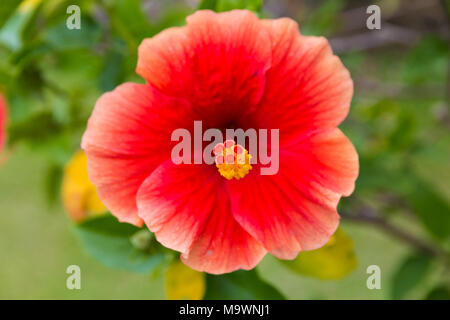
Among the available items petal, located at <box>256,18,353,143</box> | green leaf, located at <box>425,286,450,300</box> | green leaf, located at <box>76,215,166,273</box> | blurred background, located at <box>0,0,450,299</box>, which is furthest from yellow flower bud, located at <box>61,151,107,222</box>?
green leaf, located at <box>425,286,450,300</box>

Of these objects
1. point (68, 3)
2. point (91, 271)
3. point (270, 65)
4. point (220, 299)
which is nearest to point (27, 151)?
point (68, 3)

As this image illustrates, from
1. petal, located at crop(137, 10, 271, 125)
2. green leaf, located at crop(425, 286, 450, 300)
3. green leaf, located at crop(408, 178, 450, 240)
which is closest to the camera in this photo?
petal, located at crop(137, 10, 271, 125)

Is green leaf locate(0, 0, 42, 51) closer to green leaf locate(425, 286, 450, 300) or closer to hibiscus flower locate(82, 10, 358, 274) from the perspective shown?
hibiscus flower locate(82, 10, 358, 274)

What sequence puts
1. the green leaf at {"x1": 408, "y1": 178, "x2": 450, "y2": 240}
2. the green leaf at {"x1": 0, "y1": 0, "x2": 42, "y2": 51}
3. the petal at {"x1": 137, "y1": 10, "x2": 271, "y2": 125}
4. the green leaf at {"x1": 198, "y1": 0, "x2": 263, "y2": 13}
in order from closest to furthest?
the petal at {"x1": 137, "y1": 10, "x2": 271, "y2": 125}
the green leaf at {"x1": 198, "y1": 0, "x2": 263, "y2": 13}
the green leaf at {"x1": 0, "y1": 0, "x2": 42, "y2": 51}
the green leaf at {"x1": 408, "y1": 178, "x2": 450, "y2": 240}

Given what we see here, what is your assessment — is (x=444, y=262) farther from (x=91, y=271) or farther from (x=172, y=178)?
(x=91, y=271)

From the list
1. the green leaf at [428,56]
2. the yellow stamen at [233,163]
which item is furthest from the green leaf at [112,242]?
the green leaf at [428,56]

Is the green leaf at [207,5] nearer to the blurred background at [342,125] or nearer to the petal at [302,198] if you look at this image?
the blurred background at [342,125]
